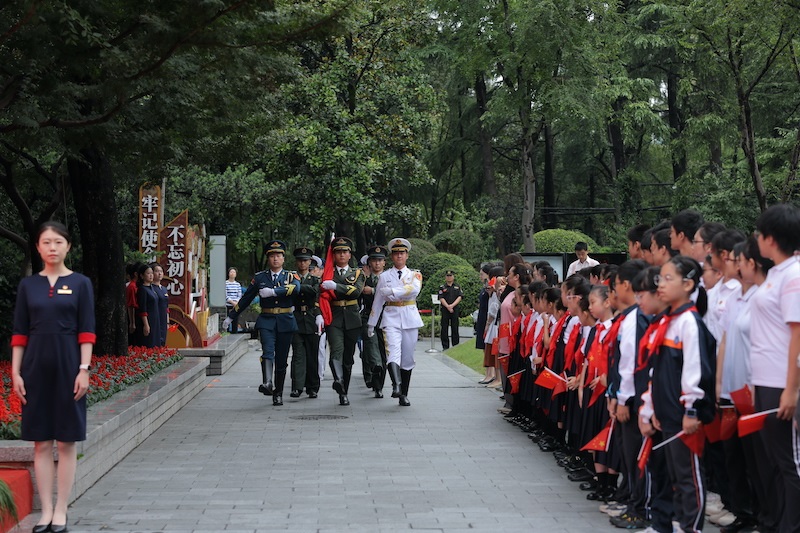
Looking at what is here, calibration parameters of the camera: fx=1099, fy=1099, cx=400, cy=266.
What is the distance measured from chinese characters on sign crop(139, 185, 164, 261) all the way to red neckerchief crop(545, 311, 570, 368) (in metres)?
11.2

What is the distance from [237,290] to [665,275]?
25748mm

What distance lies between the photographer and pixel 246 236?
35719 millimetres

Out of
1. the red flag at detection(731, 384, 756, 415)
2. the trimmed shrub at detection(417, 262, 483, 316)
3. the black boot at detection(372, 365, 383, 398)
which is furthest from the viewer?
the trimmed shrub at detection(417, 262, 483, 316)

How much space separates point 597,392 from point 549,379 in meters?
1.36

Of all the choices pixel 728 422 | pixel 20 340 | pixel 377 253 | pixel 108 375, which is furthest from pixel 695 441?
pixel 377 253

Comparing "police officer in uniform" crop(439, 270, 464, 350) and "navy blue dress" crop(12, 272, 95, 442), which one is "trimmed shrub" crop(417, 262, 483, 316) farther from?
"navy blue dress" crop(12, 272, 95, 442)

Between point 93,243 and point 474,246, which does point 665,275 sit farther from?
point 474,246

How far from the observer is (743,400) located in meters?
6.62

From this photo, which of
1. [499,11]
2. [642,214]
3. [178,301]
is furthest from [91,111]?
[642,214]

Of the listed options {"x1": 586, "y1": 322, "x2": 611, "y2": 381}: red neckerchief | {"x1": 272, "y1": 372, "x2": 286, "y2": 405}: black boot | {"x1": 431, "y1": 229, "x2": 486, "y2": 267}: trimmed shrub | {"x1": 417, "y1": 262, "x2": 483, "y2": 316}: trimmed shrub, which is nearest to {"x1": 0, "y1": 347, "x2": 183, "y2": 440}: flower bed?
{"x1": 272, "y1": 372, "x2": 286, "y2": 405}: black boot

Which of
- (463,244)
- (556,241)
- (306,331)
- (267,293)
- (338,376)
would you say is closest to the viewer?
(267,293)

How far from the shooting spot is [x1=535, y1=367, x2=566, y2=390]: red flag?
375 inches

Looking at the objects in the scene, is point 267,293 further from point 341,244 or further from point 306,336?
point 341,244

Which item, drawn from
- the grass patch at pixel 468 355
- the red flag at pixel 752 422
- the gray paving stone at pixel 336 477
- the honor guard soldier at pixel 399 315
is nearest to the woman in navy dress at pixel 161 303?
the gray paving stone at pixel 336 477
